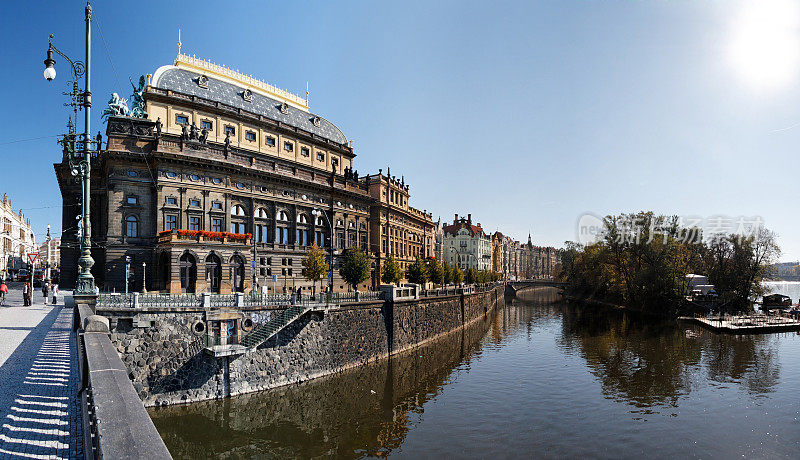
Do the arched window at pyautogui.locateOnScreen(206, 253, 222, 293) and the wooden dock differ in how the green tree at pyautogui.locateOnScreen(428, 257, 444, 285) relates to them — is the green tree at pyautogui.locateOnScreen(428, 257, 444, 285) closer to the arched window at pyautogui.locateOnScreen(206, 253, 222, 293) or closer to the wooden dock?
the wooden dock

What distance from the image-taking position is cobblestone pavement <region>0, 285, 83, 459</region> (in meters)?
8.47

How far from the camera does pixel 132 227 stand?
139ft

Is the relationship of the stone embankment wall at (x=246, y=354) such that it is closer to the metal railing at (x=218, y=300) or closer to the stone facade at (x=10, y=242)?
the metal railing at (x=218, y=300)

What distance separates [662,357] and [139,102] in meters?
57.2

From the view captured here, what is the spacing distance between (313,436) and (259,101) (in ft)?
167

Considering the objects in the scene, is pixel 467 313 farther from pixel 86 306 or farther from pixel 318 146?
pixel 86 306

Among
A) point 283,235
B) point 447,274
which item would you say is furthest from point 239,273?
point 447,274

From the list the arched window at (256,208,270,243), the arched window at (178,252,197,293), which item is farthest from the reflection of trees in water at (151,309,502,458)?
the arched window at (256,208,270,243)

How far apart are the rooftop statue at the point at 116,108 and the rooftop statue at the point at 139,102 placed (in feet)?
2.68

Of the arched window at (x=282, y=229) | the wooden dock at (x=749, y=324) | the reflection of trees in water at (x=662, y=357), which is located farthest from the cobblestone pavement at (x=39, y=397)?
the wooden dock at (x=749, y=324)

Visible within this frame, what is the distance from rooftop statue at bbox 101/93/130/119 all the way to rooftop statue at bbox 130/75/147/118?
0.82 metres

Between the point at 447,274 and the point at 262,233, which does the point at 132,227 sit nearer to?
the point at 262,233

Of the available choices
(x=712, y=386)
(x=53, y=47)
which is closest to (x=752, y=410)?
(x=712, y=386)

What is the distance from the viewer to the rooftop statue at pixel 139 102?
45438 mm
